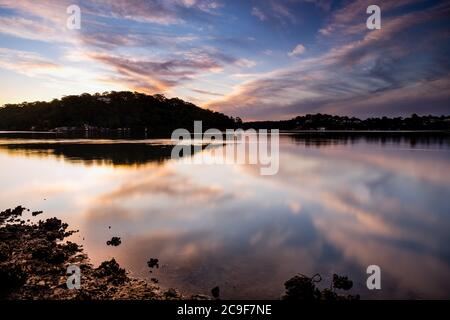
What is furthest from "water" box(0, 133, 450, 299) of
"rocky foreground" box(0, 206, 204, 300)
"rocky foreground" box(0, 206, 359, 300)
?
"rocky foreground" box(0, 206, 204, 300)

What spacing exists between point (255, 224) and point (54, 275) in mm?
8349

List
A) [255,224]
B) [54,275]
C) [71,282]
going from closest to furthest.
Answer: [71,282]
[54,275]
[255,224]

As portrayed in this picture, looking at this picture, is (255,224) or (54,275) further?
(255,224)

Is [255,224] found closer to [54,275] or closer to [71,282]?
[71,282]

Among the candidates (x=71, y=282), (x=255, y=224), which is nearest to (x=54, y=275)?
(x=71, y=282)

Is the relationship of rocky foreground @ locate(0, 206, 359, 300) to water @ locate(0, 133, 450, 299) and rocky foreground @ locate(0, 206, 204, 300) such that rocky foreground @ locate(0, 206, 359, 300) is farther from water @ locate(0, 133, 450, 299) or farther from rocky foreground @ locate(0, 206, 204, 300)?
water @ locate(0, 133, 450, 299)

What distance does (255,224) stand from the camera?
14445 millimetres

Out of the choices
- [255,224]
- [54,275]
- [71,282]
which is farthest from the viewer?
[255,224]

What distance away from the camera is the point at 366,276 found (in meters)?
9.43

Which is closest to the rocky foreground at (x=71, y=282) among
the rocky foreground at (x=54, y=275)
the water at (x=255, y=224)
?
the rocky foreground at (x=54, y=275)
